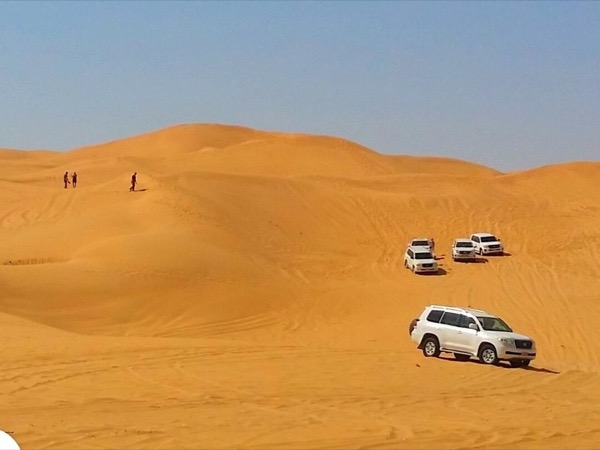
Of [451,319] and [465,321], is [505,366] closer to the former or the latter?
[465,321]

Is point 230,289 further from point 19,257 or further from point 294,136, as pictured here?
point 294,136

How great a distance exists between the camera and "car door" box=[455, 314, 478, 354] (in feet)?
77.4

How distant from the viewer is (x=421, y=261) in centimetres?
4344

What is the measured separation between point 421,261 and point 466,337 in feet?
64.9

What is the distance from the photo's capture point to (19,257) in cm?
4047

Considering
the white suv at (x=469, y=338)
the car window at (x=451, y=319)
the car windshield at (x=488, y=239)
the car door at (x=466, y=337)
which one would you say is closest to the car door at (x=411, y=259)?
the car windshield at (x=488, y=239)

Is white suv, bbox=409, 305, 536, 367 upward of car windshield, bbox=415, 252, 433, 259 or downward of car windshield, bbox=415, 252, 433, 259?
downward

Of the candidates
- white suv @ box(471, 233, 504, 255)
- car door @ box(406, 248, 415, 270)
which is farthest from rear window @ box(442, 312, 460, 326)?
white suv @ box(471, 233, 504, 255)

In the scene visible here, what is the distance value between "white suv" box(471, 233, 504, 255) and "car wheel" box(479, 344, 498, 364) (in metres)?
25.1

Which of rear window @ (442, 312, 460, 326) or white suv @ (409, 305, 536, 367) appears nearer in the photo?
white suv @ (409, 305, 536, 367)

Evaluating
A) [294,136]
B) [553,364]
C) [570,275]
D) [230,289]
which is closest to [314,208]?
[570,275]

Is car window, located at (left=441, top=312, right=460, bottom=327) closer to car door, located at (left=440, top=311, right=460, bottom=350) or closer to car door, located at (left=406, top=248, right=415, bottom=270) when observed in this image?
car door, located at (left=440, top=311, right=460, bottom=350)

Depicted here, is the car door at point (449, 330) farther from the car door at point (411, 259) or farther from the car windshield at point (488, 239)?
the car windshield at point (488, 239)

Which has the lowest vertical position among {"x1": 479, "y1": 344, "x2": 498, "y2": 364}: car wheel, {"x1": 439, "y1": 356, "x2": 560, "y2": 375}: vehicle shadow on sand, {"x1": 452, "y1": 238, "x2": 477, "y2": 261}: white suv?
{"x1": 439, "y1": 356, "x2": 560, "y2": 375}: vehicle shadow on sand
